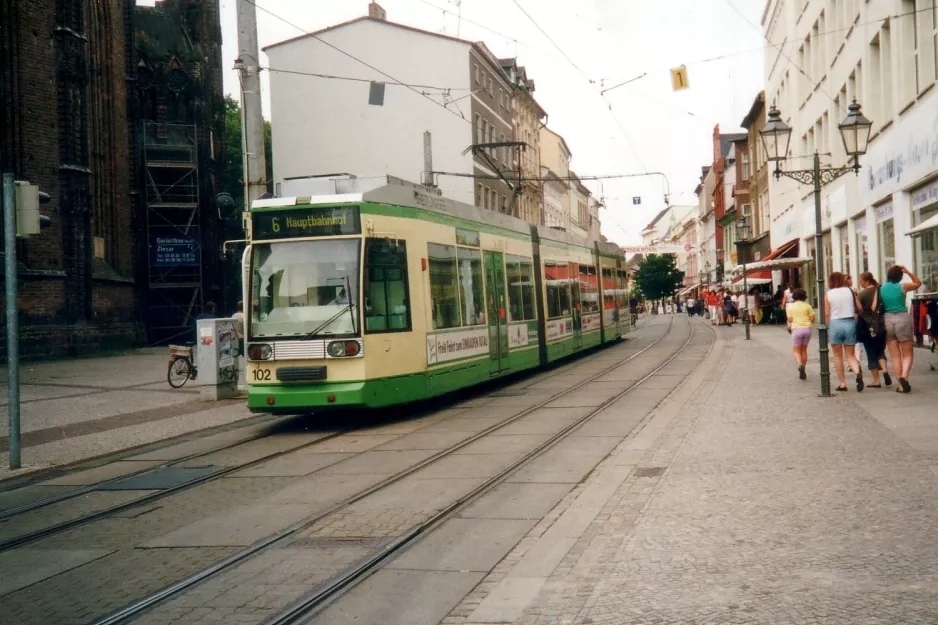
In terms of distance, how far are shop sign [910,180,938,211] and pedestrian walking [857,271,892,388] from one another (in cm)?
680

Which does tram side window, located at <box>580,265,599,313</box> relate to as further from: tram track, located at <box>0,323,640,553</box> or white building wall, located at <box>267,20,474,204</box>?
white building wall, located at <box>267,20,474,204</box>

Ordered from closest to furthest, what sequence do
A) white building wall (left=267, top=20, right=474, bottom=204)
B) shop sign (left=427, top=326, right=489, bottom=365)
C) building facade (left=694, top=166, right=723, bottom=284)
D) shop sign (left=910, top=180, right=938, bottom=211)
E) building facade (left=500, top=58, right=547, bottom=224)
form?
shop sign (left=427, top=326, right=489, bottom=365) < shop sign (left=910, top=180, right=938, bottom=211) < white building wall (left=267, top=20, right=474, bottom=204) < building facade (left=500, top=58, right=547, bottom=224) < building facade (left=694, top=166, right=723, bottom=284)

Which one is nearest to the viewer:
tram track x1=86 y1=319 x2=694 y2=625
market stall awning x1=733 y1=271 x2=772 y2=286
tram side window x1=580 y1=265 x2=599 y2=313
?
tram track x1=86 y1=319 x2=694 y2=625

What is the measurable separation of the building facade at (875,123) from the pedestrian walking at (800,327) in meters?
3.32

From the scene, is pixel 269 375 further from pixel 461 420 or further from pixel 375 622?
pixel 375 622

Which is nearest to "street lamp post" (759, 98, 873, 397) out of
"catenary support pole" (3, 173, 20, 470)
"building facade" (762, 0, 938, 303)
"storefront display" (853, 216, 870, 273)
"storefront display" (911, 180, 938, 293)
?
"building facade" (762, 0, 938, 303)

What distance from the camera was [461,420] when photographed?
45.2ft

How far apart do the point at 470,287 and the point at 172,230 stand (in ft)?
100

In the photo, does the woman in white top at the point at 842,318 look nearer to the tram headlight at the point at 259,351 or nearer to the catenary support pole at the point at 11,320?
the tram headlight at the point at 259,351

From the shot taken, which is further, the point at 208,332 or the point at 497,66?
the point at 497,66

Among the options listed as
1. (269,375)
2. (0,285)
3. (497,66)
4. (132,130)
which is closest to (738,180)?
(497,66)

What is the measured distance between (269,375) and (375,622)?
8.31m

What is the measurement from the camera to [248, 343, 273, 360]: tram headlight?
1290 cm

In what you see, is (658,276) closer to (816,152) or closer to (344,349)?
(816,152)
